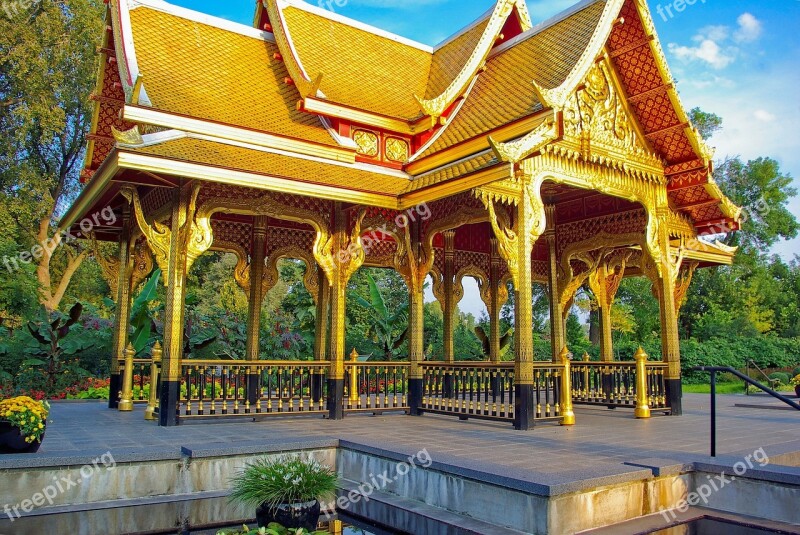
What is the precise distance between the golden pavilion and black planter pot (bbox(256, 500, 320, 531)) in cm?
399

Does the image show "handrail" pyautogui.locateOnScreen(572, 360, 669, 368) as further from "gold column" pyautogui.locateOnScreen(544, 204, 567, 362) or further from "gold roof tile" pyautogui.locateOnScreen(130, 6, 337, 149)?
"gold roof tile" pyautogui.locateOnScreen(130, 6, 337, 149)

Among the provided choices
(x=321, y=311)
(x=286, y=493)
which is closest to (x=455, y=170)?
(x=321, y=311)

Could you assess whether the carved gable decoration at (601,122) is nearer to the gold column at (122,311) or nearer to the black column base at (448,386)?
the black column base at (448,386)

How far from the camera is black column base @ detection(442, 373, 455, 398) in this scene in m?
9.42

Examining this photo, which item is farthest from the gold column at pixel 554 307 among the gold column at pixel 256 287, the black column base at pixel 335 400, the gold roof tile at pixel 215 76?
the gold column at pixel 256 287

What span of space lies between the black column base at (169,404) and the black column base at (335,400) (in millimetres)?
2150

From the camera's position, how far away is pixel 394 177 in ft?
32.3

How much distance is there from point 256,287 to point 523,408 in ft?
16.7

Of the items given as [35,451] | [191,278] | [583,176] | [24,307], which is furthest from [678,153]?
[191,278]

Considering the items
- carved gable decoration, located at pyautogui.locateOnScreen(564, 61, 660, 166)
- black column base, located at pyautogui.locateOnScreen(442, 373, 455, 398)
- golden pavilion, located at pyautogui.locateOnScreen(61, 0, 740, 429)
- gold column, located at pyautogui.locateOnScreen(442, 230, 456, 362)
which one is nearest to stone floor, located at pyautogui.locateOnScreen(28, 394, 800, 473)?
black column base, located at pyautogui.locateOnScreen(442, 373, 455, 398)

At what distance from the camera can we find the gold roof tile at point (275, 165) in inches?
299

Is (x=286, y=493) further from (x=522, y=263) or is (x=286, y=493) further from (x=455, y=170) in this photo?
(x=455, y=170)

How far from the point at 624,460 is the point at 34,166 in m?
24.6

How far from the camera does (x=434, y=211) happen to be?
9938mm
